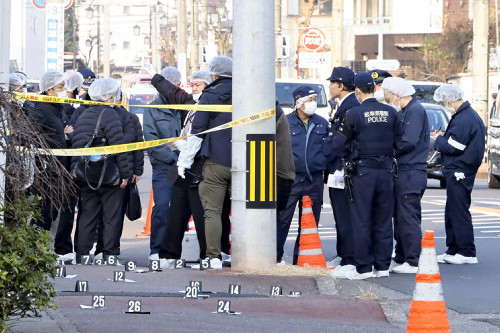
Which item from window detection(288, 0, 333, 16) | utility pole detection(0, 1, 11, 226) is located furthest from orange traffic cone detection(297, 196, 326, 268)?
window detection(288, 0, 333, 16)

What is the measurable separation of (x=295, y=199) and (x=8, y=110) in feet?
19.3

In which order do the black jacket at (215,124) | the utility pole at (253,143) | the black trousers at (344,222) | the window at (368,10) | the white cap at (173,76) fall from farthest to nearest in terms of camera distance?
the window at (368,10) → the white cap at (173,76) → the black trousers at (344,222) → the black jacket at (215,124) → the utility pole at (253,143)

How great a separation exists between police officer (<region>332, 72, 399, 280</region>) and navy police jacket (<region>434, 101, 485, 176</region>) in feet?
5.21

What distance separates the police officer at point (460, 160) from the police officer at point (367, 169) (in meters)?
1.60

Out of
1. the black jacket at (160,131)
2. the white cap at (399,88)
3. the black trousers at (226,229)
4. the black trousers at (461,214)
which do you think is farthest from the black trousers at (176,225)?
the black trousers at (461,214)

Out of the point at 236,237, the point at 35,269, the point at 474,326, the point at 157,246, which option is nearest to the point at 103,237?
the point at 157,246

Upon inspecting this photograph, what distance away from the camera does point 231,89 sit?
11062 millimetres

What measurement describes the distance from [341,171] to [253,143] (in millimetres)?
1084

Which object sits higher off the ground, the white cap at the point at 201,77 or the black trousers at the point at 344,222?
the white cap at the point at 201,77

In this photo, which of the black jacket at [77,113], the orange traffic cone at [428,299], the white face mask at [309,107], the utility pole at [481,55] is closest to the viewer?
the orange traffic cone at [428,299]

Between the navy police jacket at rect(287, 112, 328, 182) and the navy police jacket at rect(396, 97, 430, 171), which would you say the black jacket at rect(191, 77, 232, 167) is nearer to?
the navy police jacket at rect(287, 112, 328, 182)

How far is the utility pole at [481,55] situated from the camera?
1225 inches

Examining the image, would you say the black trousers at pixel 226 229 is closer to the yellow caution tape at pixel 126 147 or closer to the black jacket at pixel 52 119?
the yellow caution tape at pixel 126 147

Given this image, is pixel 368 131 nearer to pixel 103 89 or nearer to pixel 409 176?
pixel 409 176
